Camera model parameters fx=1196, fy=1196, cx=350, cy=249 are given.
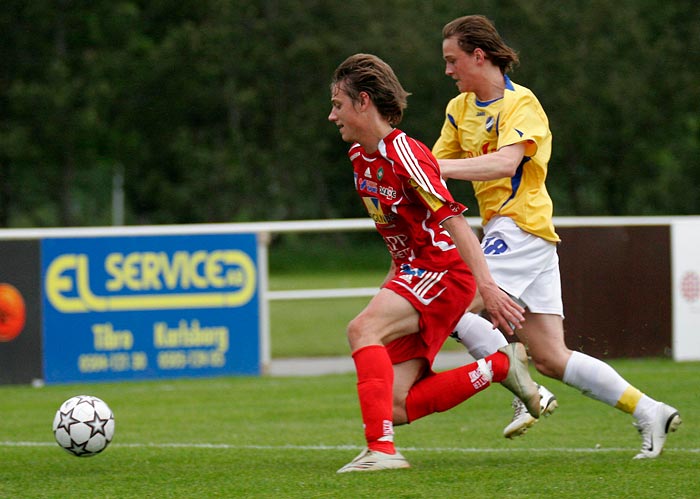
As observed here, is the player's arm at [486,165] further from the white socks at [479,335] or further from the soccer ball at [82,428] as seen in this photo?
the soccer ball at [82,428]

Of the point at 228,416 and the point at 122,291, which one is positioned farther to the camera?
the point at 122,291

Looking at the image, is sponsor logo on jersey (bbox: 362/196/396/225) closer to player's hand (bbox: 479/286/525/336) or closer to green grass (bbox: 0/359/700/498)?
player's hand (bbox: 479/286/525/336)

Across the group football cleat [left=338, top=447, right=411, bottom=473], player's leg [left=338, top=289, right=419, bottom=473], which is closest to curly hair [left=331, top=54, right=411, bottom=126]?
player's leg [left=338, top=289, right=419, bottom=473]

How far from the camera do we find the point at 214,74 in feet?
141

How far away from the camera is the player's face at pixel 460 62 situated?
5895 millimetres

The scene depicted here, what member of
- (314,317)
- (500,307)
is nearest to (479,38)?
(500,307)

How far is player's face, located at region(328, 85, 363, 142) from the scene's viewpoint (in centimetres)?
539

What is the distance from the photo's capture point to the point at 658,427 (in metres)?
5.78

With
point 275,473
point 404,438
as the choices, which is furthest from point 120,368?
point 275,473

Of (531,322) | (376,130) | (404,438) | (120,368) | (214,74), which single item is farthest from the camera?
(214,74)

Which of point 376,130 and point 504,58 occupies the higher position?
point 504,58

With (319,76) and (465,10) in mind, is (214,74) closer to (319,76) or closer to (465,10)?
(319,76)

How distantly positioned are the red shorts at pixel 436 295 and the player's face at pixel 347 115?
2.20 ft

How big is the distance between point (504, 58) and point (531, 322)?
1314 mm
